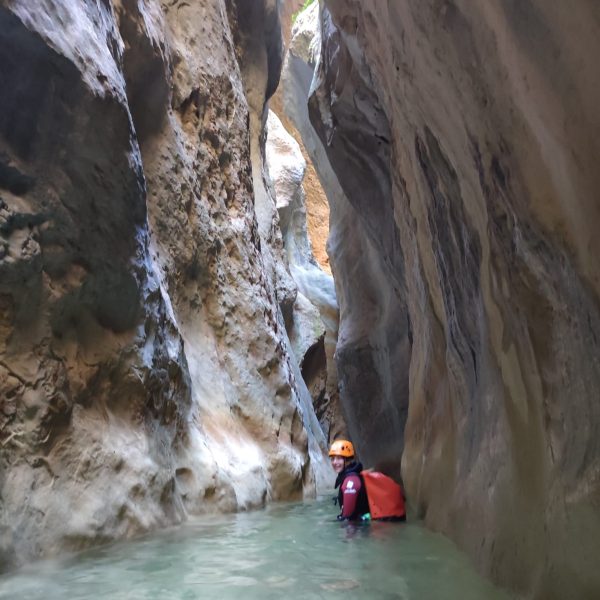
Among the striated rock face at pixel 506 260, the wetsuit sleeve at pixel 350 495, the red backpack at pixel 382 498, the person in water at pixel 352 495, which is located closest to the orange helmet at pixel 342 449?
the person in water at pixel 352 495

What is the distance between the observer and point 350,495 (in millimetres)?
6340

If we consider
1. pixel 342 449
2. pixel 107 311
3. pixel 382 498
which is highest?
pixel 107 311

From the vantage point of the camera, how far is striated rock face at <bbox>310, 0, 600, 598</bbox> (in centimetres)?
237

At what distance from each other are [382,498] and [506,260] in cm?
368

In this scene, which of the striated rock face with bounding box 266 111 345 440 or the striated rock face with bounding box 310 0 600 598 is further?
the striated rock face with bounding box 266 111 345 440

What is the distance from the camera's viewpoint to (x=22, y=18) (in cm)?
459

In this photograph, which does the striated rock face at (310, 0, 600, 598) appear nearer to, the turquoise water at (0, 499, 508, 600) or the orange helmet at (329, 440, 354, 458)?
the turquoise water at (0, 499, 508, 600)

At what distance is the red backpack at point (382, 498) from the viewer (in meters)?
6.42

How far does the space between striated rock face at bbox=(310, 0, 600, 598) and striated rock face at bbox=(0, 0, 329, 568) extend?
2.29m

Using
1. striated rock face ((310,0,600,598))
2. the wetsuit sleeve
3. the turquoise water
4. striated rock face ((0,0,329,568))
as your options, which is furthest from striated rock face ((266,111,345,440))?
the turquoise water

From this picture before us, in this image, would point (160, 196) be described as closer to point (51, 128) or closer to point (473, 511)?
point (51, 128)

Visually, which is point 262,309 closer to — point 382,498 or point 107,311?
point 382,498

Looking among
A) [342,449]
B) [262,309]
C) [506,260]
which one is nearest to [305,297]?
[262,309]

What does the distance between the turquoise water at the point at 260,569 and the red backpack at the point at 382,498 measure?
788 millimetres
